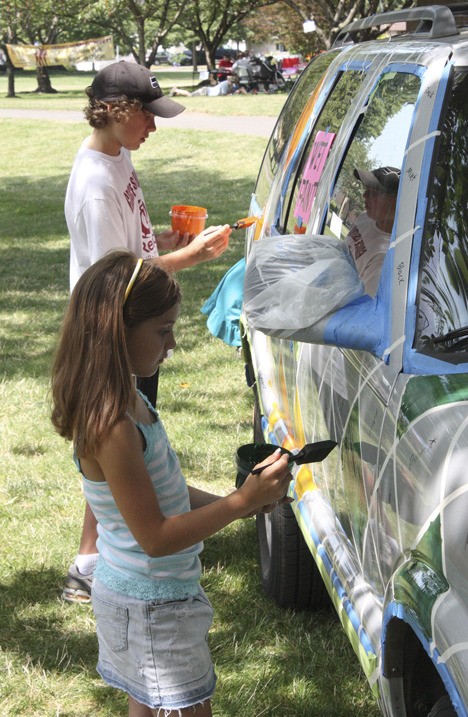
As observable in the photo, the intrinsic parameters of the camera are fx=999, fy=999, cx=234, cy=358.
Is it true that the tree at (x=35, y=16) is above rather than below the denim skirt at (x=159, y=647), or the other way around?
above

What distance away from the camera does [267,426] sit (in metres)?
3.73

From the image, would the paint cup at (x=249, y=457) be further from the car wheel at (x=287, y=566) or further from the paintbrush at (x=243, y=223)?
the paintbrush at (x=243, y=223)

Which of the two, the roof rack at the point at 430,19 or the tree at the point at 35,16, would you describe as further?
the tree at the point at 35,16

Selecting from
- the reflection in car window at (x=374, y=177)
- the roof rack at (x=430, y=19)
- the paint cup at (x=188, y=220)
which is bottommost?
the paint cup at (x=188, y=220)

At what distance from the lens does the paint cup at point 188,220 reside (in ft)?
13.9

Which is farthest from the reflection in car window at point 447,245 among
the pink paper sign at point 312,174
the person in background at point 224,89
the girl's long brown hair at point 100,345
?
the person in background at point 224,89

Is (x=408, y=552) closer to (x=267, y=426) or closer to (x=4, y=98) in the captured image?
(x=267, y=426)

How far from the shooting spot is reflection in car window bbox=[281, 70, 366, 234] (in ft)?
11.1

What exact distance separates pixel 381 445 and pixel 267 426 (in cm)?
151

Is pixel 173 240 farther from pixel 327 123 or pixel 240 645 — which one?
pixel 240 645

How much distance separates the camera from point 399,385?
7.11ft

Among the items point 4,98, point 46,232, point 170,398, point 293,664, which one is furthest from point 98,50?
point 293,664

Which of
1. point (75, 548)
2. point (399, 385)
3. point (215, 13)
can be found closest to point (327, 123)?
point (399, 385)

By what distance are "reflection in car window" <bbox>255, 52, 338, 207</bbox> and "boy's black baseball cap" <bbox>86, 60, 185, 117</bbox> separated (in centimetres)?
74
